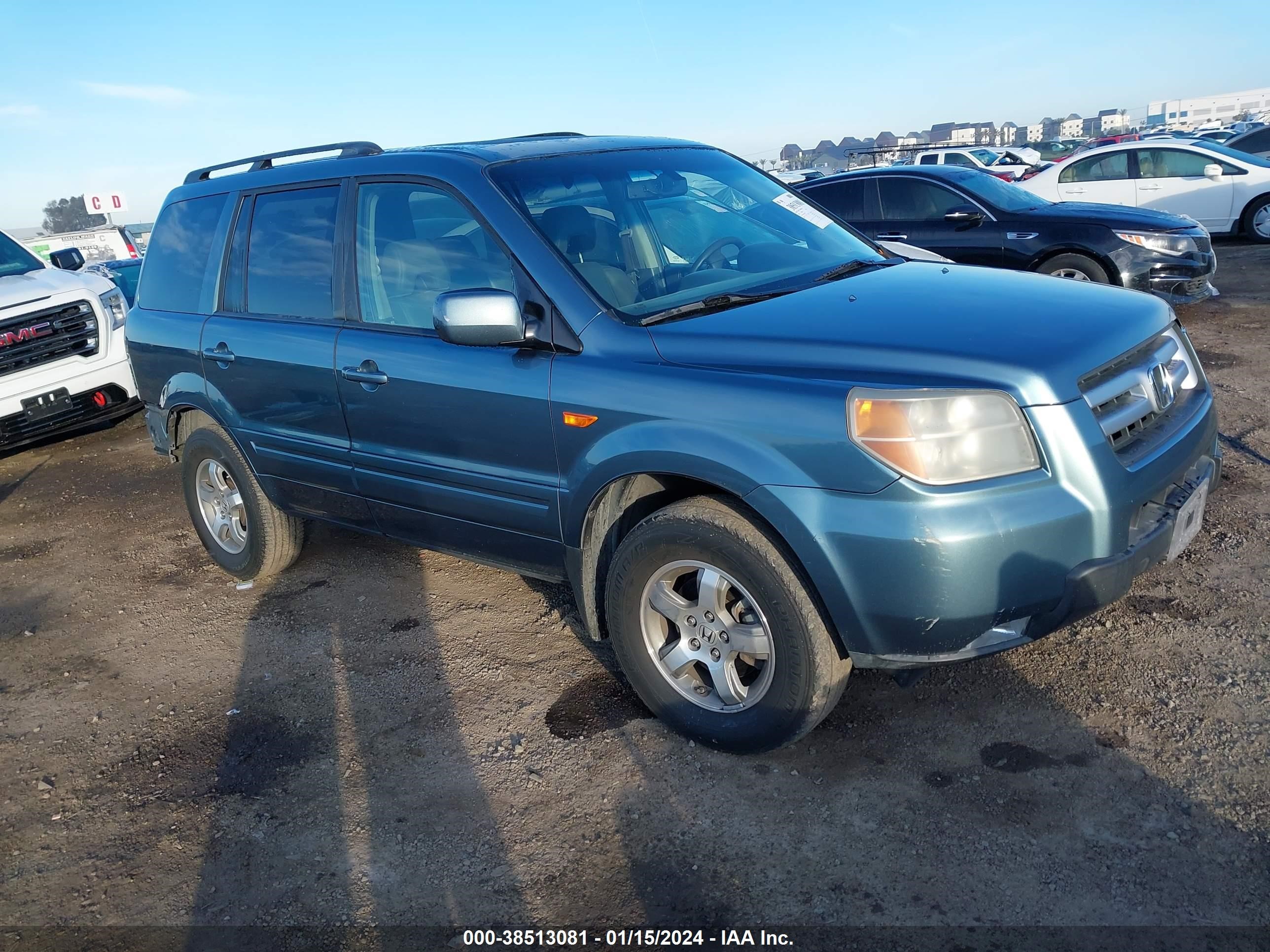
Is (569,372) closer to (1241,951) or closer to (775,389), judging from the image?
(775,389)

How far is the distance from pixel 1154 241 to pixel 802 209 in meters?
5.28

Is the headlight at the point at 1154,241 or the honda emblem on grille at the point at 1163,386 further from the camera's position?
the headlight at the point at 1154,241

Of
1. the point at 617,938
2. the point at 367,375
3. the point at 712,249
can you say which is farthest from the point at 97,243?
the point at 617,938

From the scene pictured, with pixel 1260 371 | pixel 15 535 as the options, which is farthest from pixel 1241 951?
pixel 15 535

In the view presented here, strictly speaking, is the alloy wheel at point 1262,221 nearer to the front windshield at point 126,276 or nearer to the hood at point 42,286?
the hood at point 42,286

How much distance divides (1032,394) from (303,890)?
2.39m

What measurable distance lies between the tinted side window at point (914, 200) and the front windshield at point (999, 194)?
0.56ft

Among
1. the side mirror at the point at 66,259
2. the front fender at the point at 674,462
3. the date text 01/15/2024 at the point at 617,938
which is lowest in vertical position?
the date text 01/15/2024 at the point at 617,938

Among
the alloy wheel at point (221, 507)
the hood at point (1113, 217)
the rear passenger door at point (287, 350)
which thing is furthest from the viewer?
the hood at point (1113, 217)

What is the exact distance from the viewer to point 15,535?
6.23 m

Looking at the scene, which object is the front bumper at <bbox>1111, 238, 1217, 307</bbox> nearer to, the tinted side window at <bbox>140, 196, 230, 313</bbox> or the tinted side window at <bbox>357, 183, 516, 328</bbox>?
the tinted side window at <bbox>357, 183, 516, 328</bbox>

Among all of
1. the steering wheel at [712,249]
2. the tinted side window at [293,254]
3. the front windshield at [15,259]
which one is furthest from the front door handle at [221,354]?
the front windshield at [15,259]

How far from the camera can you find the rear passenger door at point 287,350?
3932 millimetres

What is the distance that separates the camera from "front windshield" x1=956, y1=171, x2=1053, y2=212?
8586 mm
